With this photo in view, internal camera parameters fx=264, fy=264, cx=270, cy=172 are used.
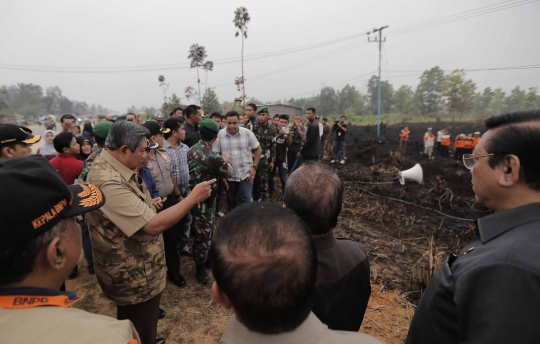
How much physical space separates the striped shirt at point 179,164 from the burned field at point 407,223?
2.80 meters

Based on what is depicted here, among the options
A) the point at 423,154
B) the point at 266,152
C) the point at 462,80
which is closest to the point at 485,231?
the point at 266,152

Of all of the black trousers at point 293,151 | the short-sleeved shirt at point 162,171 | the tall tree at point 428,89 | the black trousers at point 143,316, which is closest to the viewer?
the black trousers at point 143,316

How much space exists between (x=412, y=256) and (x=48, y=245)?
444 centimetres

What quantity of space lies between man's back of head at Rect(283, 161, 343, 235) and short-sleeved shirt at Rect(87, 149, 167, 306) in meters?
1.01

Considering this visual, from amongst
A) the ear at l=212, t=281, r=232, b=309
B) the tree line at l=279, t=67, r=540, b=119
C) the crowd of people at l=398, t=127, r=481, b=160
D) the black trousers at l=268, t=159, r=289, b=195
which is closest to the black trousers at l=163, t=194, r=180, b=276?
the ear at l=212, t=281, r=232, b=309

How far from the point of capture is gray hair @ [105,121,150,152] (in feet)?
6.10

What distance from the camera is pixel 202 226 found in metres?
3.27

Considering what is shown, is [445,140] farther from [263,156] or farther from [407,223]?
[263,156]

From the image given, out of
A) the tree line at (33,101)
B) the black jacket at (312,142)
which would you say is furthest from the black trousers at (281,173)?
the tree line at (33,101)

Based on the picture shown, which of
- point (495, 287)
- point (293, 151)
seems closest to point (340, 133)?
point (293, 151)

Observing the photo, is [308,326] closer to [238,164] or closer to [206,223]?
[206,223]

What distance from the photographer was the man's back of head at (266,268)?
2.32ft

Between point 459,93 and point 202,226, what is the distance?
5079 cm

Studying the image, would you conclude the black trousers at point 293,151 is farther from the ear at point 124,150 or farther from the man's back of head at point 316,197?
the man's back of head at point 316,197
